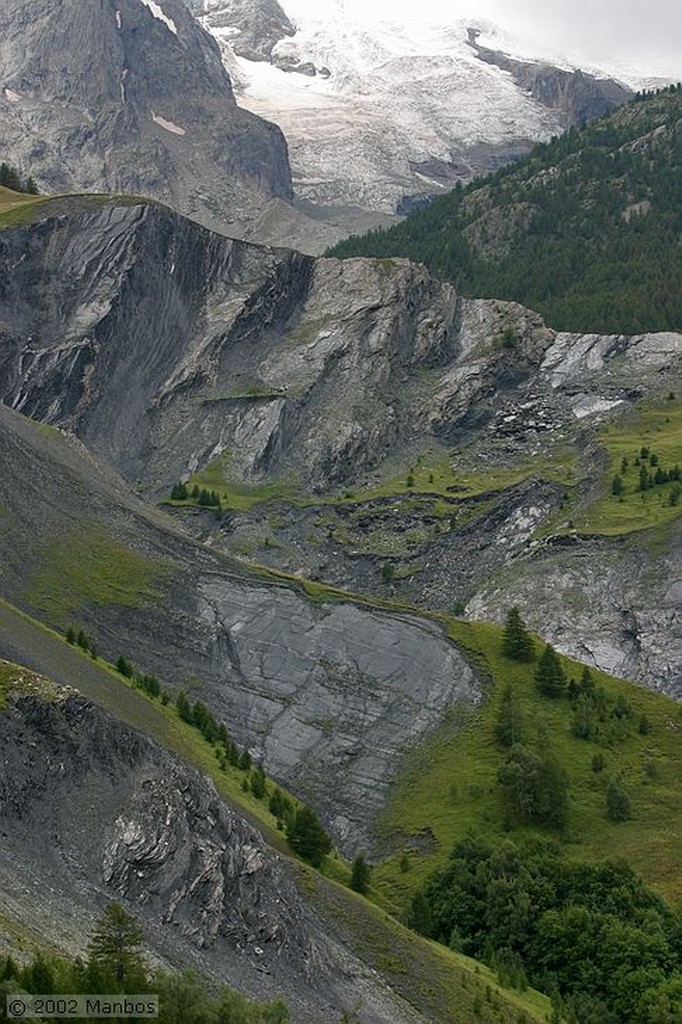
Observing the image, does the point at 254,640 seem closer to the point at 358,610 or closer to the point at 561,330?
the point at 358,610

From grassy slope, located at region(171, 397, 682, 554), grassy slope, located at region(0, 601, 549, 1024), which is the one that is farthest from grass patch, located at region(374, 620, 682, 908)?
grassy slope, located at region(171, 397, 682, 554)

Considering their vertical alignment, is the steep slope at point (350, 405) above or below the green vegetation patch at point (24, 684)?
above

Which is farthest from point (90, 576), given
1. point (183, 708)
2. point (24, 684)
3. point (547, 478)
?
point (547, 478)

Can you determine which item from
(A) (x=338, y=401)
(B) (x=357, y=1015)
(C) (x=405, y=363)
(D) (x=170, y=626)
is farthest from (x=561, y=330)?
(B) (x=357, y=1015)

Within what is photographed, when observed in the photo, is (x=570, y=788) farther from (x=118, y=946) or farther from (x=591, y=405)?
(x=591, y=405)

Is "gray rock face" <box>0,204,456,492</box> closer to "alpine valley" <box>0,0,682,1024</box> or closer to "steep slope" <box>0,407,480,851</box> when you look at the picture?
"alpine valley" <box>0,0,682,1024</box>

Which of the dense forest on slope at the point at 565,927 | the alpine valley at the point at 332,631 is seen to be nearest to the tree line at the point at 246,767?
the alpine valley at the point at 332,631
